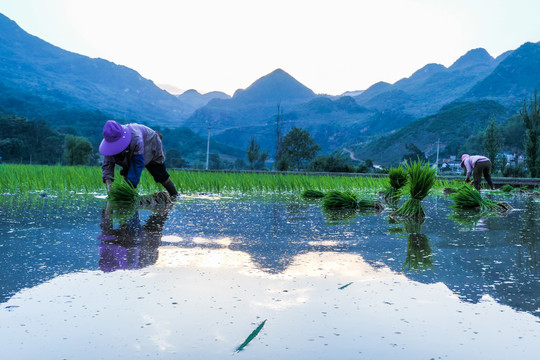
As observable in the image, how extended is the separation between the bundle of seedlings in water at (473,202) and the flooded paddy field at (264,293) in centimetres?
292

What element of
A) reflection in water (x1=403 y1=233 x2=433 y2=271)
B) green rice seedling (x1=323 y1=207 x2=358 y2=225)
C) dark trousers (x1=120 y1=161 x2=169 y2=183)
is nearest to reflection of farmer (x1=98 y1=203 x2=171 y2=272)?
reflection in water (x1=403 y1=233 x2=433 y2=271)

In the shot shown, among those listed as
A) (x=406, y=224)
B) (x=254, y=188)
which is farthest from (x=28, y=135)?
(x=406, y=224)

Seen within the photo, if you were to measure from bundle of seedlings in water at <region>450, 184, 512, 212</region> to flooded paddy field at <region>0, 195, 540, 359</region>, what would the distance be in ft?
9.58

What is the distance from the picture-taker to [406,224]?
16.4 ft

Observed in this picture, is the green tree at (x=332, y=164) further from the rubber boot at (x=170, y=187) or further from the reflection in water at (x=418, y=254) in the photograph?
the reflection in water at (x=418, y=254)

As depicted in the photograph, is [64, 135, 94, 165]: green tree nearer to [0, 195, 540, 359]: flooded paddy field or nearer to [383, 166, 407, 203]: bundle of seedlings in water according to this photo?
[383, 166, 407, 203]: bundle of seedlings in water

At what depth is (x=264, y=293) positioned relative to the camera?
2.12 metres

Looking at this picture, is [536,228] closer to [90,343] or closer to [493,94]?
[90,343]

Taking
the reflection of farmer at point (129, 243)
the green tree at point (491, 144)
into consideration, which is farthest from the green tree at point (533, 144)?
the reflection of farmer at point (129, 243)

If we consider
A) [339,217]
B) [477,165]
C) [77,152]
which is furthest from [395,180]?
[77,152]

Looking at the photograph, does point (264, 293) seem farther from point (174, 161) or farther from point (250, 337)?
point (174, 161)

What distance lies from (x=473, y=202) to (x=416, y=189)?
6.26 ft

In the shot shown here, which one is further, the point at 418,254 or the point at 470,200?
the point at 470,200

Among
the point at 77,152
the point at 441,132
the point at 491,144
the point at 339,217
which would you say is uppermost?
the point at 441,132
